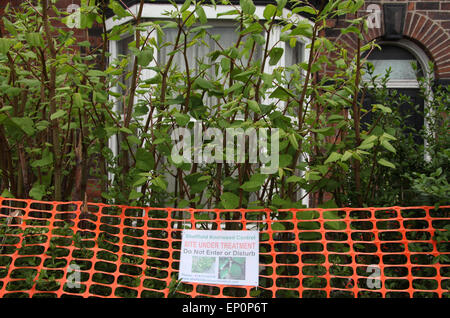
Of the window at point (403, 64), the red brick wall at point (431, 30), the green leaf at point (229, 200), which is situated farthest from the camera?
the window at point (403, 64)

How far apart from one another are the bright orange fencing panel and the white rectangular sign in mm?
55

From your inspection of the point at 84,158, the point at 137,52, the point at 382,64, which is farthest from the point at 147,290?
the point at 382,64

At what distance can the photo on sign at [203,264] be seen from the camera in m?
1.88

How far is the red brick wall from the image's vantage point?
4945 mm

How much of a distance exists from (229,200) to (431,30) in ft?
13.9

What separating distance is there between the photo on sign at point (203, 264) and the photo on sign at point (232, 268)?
4 centimetres

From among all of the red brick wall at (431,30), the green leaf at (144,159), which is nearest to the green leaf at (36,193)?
the green leaf at (144,159)

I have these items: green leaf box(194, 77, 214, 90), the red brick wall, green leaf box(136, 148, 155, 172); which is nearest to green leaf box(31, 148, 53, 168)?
green leaf box(136, 148, 155, 172)

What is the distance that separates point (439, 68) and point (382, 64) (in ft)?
2.20

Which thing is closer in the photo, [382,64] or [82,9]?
[82,9]

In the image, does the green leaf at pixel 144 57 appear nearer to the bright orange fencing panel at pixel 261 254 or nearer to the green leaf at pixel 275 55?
the green leaf at pixel 275 55

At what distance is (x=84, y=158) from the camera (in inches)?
94.2

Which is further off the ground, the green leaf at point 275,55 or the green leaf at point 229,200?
the green leaf at point 275,55
